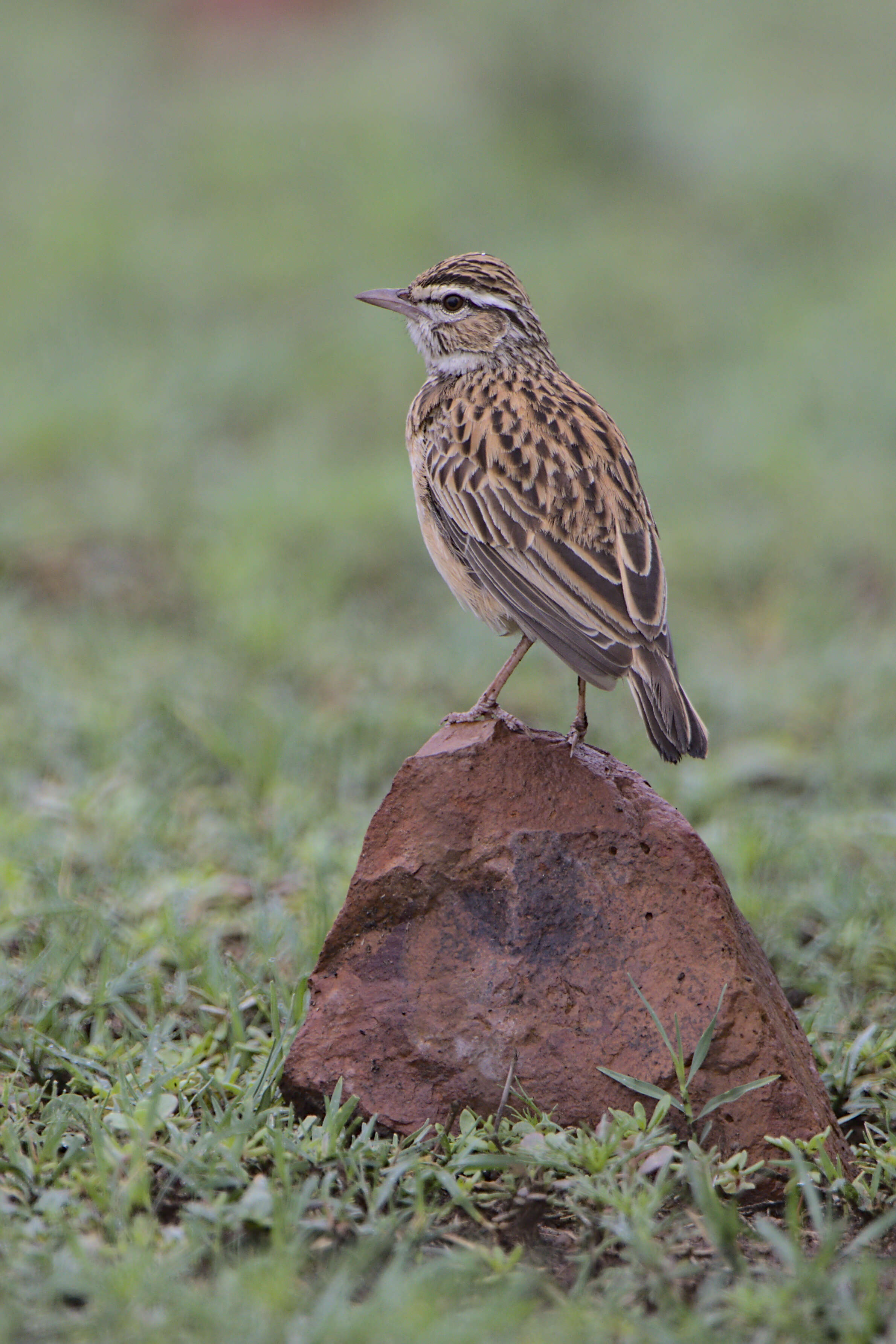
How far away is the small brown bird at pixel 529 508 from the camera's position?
14.0ft

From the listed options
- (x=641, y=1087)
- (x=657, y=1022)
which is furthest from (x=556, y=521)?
(x=641, y=1087)

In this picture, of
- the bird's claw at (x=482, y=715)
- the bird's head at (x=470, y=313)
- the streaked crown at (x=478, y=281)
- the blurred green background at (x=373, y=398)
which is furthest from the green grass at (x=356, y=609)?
the streaked crown at (x=478, y=281)

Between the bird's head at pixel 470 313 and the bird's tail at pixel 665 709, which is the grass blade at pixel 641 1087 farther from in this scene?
the bird's head at pixel 470 313

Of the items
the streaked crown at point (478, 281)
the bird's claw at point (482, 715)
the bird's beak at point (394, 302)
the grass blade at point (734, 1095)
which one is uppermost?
the streaked crown at point (478, 281)

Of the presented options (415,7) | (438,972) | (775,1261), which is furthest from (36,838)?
(415,7)

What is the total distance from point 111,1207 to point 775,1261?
1.69 meters

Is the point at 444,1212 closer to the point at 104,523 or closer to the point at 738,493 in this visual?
the point at 104,523

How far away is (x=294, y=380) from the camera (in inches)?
483

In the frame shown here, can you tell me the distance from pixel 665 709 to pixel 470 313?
207cm

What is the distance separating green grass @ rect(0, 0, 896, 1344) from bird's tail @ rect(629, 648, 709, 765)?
3.61 ft

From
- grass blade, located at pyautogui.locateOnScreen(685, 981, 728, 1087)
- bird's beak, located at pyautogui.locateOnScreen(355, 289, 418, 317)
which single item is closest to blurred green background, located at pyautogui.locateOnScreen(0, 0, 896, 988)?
grass blade, located at pyautogui.locateOnScreen(685, 981, 728, 1087)

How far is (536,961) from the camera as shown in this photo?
415cm

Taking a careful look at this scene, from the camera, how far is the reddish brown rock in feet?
13.2

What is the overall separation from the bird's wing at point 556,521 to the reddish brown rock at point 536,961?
41 centimetres
